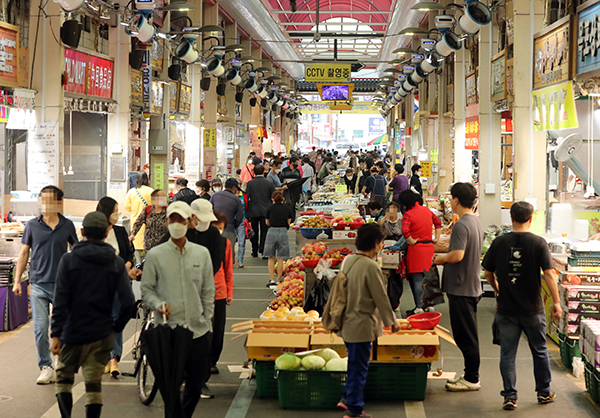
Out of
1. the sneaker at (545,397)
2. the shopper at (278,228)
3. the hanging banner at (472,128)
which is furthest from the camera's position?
the hanging banner at (472,128)

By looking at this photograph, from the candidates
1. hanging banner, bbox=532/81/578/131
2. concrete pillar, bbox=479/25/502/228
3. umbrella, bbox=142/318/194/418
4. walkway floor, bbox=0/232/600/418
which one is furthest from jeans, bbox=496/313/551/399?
concrete pillar, bbox=479/25/502/228

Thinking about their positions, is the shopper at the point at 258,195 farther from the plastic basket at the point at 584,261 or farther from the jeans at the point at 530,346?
the jeans at the point at 530,346

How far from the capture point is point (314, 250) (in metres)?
9.23

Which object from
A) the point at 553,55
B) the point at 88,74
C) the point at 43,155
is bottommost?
the point at 43,155

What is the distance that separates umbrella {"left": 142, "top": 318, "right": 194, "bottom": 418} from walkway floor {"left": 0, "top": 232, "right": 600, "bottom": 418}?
1224mm

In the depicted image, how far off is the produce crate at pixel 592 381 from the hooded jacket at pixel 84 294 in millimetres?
4009

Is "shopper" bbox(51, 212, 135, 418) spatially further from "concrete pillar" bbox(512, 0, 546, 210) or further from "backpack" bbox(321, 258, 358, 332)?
"concrete pillar" bbox(512, 0, 546, 210)

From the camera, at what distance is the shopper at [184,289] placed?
4.90 metres

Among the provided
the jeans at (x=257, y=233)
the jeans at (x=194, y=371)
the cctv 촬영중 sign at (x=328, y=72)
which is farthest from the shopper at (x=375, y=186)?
the jeans at (x=194, y=371)

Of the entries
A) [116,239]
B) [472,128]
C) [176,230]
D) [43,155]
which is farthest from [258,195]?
[176,230]

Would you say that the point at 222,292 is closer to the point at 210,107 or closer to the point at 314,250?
the point at 314,250

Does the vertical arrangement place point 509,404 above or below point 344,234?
below

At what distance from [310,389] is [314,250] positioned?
131 inches

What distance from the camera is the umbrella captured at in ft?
15.5
